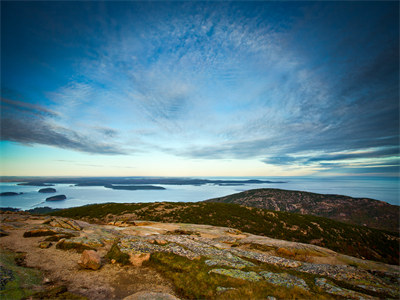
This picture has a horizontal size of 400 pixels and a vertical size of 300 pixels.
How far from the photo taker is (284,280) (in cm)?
1227

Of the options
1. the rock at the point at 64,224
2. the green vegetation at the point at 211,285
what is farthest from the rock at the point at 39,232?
the green vegetation at the point at 211,285

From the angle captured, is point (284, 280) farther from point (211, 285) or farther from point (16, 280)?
point (16, 280)

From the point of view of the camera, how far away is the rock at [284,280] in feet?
38.0

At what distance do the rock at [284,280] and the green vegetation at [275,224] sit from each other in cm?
2938

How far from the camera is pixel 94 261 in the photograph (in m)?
13.6

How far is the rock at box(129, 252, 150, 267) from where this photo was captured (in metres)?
14.9

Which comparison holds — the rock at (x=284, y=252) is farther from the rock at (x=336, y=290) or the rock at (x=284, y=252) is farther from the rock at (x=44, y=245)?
the rock at (x=44, y=245)

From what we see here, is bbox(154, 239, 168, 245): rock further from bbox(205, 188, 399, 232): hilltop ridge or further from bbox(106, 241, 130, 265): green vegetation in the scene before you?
bbox(205, 188, 399, 232): hilltop ridge

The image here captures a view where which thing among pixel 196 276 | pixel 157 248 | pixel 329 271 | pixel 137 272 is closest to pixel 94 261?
pixel 137 272

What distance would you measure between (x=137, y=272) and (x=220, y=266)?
7249mm

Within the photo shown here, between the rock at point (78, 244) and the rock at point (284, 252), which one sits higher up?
the rock at point (78, 244)

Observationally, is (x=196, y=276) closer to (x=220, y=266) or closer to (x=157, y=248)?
(x=220, y=266)

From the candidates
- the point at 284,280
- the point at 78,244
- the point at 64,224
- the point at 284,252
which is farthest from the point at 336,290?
the point at 64,224

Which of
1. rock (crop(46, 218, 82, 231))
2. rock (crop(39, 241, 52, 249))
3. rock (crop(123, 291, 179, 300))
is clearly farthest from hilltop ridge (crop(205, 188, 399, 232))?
rock (crop(39, 241, 52, 249))
